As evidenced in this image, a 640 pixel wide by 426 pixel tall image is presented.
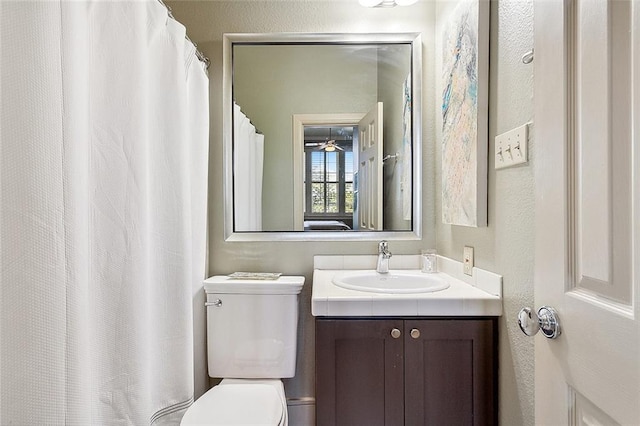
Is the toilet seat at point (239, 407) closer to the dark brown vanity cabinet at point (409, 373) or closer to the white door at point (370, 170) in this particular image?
the dark brown vanity cabinet at point (409, 373)

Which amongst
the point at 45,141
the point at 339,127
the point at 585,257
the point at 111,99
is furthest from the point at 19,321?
the point at 339,127

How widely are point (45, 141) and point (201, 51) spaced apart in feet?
4.78

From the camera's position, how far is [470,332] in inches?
47.4

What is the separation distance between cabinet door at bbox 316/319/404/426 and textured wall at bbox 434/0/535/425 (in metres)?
0.34

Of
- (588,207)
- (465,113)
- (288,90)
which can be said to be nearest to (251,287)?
(288,90)

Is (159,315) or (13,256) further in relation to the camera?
(159,315)

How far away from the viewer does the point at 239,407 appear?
1.30 m

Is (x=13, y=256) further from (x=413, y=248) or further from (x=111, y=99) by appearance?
(x=413, y=248)

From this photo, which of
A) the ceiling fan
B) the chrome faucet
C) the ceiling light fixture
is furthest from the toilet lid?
the ceiling light fixture

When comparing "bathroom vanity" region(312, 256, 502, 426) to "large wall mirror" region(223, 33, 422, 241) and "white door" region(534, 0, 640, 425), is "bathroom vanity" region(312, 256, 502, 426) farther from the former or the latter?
"large wall mirror" region(223, 33, 422, 241)

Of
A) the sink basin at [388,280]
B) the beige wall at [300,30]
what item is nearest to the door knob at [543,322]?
the sink basin at [388,280]

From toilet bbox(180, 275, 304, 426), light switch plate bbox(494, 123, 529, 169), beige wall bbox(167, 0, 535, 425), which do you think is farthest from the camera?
beige wall bbox(167, 0, 535, 425)

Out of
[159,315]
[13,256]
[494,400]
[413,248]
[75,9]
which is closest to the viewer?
[13,256]

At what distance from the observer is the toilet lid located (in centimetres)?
122
